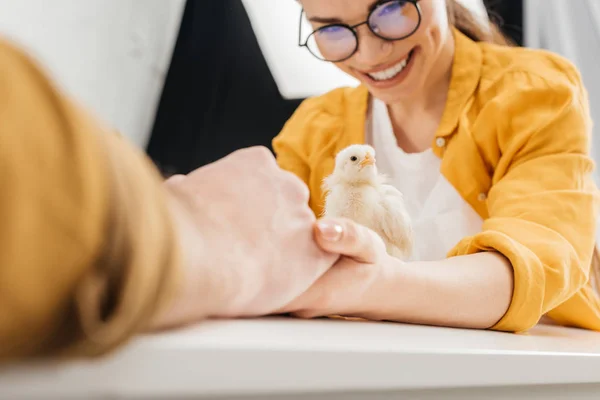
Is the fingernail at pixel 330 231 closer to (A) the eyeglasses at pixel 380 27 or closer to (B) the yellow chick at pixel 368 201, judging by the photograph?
(B) the yellow chick at pixel 368 201

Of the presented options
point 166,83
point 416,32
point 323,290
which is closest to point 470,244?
point 323,290

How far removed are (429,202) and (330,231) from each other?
0.37 metres

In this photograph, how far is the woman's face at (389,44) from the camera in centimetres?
57

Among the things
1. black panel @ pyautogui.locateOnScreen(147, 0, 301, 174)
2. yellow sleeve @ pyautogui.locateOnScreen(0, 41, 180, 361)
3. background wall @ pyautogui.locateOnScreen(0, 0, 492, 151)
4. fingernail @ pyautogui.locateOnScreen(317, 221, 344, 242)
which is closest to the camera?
yellow sleeve @ pyautogui.locateOnScreen(0, 41, 180, 361)

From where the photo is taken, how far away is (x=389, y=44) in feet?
1.90

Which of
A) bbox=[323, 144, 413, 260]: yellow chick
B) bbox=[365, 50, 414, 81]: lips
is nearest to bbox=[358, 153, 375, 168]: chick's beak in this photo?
bbox=[323, 144, 413, 260]: yellow chick

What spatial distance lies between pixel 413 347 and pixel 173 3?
110cm

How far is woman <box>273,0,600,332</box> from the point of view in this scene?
1.12ft

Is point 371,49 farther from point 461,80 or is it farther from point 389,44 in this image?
point 461,80

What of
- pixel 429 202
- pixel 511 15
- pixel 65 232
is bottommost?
pixel 429 202

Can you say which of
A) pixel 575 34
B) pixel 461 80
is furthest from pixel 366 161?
pixel 575 34

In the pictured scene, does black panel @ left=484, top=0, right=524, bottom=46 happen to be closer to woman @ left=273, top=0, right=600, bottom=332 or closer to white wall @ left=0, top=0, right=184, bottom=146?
woman @ left=273, top=0, right=600, bottom=332

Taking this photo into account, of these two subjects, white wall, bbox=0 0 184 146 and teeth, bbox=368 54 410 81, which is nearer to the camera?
teeth, bbox=368 54 410 81

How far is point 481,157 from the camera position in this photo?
0.61 meters
